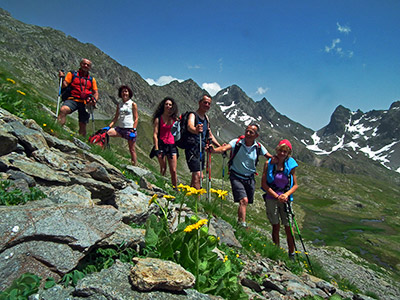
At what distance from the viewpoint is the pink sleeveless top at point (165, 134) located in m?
8.84

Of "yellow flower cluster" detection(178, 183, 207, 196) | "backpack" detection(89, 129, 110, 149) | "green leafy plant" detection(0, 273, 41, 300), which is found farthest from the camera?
"backpack" detection(89, 129, 110, 149)

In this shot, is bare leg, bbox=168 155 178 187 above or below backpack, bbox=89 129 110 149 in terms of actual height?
below

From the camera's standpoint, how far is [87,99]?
9.68 metres

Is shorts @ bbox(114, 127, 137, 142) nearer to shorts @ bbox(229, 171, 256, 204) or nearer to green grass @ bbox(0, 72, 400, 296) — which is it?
green grass @ bbox(0, 72, 400, 296)

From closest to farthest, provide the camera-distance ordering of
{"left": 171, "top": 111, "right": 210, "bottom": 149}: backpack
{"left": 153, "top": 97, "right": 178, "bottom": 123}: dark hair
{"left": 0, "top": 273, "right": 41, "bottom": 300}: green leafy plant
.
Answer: {"left": 0, "top": 273, "right": 41, "bottom": 300}: green leafy plant → {"left": 171, "top": 111, "right": 210, "bottom": 149}: backpack → {"left": 153, "top": 97, "right": 178, "bottom": 123}: dark hair

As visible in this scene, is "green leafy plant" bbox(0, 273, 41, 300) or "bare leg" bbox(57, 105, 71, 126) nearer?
"green leafy plant" bbox(0, 273, 41, 300)

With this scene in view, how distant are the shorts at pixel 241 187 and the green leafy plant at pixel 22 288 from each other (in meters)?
6.11

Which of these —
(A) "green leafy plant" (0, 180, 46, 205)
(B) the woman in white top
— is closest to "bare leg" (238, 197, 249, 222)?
(B) the woman in white top

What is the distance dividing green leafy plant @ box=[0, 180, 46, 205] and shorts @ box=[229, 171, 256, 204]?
5.55 meters

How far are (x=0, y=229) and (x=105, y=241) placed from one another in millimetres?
1055

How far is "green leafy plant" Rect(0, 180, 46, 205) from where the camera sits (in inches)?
126

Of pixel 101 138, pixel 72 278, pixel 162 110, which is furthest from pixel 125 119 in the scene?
pixel 72 278

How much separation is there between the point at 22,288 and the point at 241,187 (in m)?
6.38

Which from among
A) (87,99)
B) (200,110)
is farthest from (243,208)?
(87,99)
